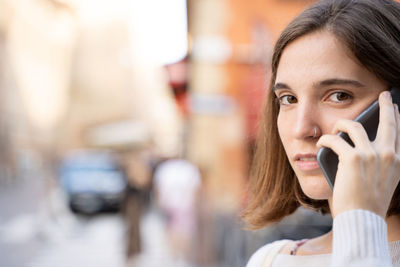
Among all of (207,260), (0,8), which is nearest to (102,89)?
(207,260)

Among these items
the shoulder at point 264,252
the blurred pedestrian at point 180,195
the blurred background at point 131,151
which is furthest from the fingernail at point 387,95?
the blurred pedestrian at point 180,195

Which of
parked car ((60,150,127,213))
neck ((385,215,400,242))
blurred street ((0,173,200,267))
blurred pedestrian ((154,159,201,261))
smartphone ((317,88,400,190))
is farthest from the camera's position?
parked car ((60,150,127,213))

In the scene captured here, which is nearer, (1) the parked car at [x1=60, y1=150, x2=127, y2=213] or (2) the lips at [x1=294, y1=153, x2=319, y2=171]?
(2) the lips at [x1=294, y1=153, x2=319, y2=171]

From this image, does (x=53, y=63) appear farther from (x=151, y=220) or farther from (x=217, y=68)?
(x=151, y=220)

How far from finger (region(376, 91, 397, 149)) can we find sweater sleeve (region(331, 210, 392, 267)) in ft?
0.41

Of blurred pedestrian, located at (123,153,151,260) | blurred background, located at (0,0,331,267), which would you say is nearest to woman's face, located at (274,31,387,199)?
blurred background, located at (0,0,331,267)

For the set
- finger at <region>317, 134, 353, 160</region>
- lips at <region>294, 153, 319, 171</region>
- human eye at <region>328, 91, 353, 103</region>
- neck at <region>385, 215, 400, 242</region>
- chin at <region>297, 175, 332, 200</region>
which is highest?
human eye at <region>328, 91, 353, 103</region>

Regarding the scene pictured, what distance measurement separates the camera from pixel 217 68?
26.9ft

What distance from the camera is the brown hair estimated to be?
3.15 feet

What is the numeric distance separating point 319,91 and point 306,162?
144 mm

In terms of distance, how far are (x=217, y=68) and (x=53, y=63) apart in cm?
289

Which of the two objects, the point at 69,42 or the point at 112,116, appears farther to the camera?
the point at 112,116

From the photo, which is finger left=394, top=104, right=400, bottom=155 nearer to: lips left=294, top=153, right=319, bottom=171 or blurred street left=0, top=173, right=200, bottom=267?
lips left=294, top=153, right=319, bottom=171

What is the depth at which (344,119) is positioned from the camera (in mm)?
900
